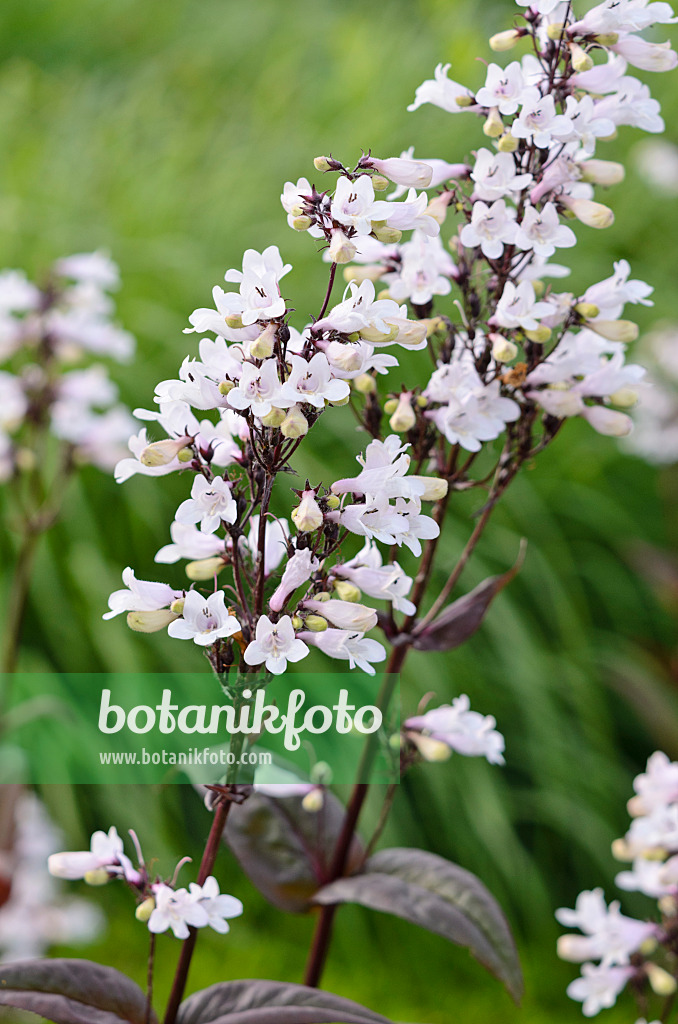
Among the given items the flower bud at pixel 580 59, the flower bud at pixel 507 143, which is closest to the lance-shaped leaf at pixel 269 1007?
the flower bud at pixel 507 143

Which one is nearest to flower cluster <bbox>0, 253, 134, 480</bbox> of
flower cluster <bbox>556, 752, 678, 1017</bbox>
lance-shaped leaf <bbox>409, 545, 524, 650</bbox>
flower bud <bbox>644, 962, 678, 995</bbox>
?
lance-shaped leaf <bbox>409, 545, 524, 650</bbox>

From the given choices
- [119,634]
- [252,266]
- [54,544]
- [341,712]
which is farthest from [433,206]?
[54,544]

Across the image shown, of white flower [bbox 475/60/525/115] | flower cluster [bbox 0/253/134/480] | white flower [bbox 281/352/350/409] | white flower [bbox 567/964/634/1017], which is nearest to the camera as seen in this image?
white flower [bbox 281/352/350/409]

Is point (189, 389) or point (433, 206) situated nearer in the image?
point (189, 389)

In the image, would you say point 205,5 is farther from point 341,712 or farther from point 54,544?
point 341,712

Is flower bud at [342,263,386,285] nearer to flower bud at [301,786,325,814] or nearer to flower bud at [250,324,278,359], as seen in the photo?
flower bud at [250,324,278,359]

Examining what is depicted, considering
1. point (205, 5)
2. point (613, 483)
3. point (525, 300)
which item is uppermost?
point (205, 5)

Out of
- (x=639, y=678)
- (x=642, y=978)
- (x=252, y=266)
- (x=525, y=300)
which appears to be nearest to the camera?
(x=252, y=266)

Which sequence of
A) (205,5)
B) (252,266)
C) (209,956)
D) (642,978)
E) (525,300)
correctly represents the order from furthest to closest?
(205,5), (209,956), (642,978), (525,300), (252,266)
